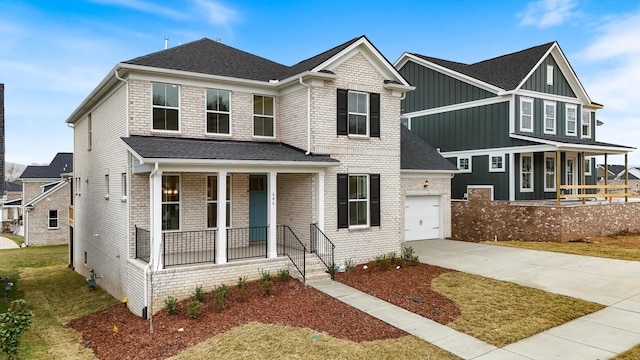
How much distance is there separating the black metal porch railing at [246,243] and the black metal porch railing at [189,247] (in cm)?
61

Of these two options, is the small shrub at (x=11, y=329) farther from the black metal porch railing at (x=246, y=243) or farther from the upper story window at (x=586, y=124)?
the upper story window at (x=586, y=124)

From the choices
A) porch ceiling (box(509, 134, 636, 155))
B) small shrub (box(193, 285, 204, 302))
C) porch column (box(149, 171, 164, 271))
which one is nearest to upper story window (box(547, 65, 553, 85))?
porch ceiling (box(509, 134, 636, 155))

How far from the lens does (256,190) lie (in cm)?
1444

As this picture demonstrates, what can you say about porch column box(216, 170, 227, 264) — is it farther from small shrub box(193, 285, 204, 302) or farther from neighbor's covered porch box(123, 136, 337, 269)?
small shrub box(193, 285, 204, 302)

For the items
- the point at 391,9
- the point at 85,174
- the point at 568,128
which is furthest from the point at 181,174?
the point at 568,128

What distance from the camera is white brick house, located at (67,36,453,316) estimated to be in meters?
11.4

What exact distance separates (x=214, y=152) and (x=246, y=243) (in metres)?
3.79

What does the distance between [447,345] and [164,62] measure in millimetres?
11034

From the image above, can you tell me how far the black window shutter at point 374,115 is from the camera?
46.9ft

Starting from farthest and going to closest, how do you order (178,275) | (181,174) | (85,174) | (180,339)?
(85,174) → (181,174) → (178,275) → (180,339)

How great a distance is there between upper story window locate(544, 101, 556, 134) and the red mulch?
1558 centimetres

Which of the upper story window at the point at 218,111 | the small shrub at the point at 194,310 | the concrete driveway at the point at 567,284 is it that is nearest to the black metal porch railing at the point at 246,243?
the small shrub at the point at 194,310

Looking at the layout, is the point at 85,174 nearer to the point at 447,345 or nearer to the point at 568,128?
the point at 447,345

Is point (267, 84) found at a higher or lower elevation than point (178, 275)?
higher
